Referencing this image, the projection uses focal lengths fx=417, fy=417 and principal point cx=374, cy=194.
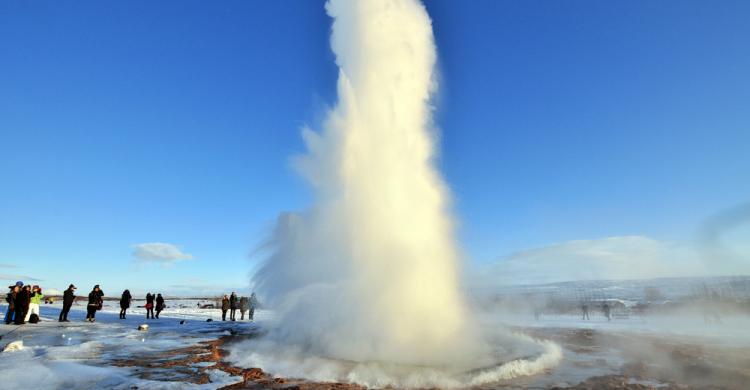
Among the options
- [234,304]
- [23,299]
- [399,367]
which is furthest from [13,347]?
[234,304]

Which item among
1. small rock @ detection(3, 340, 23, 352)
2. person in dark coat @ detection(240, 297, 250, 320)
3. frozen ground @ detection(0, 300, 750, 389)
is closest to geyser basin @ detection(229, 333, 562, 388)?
frozen ground @ detection(0, 300, 750, 389)

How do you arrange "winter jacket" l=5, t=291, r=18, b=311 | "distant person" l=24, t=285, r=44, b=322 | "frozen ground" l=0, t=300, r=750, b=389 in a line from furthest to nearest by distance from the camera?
"distant person" l=24, t=285, r=44, b=322, "winter jacket" l=5, t=291, r=18, b=311, "frozen ground" l=0, t=300, r=750, b=389

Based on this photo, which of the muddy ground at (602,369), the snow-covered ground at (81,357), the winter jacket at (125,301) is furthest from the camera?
the winter jacket at (125,301)

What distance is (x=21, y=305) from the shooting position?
18.6 m

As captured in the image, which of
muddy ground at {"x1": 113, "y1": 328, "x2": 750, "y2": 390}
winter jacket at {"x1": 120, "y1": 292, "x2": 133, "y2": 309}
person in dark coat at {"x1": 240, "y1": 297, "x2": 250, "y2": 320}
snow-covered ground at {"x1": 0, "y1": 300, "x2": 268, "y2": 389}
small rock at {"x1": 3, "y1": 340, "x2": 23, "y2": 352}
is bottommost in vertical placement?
muddy ground at {"x1": 113, "y1": 328, "x2": 750, "y2": 390}

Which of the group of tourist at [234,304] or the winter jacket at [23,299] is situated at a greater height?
the winter jacket at [23,299]

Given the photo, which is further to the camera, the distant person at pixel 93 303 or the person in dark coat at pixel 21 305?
the distant person at pixel 93 303

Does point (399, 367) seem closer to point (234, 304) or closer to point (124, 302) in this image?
point (234, 304)

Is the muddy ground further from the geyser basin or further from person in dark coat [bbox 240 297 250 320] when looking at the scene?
person in dark coat [bbox 240 297 250 320]

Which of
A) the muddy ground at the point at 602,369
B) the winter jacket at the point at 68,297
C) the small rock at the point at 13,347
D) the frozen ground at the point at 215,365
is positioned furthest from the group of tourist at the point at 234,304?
the small rock at the point at 13,347

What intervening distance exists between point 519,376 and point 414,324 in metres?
3.95

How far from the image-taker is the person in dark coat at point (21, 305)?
731 inches

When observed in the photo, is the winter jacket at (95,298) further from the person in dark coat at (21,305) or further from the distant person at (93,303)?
the person in dark coat at (21,305)

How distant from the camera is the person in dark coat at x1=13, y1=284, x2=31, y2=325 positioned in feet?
60.9
